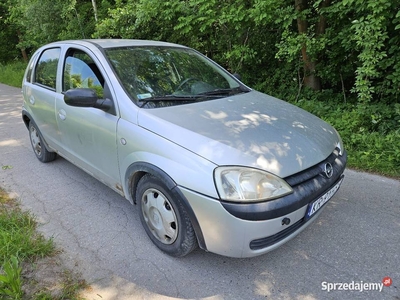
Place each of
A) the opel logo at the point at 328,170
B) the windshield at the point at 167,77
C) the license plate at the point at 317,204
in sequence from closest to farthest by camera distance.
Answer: the license plate at the point at 317,204, the opel logo at the point at 328,170, the windshield at the point at 167,77

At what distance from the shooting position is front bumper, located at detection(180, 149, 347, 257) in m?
1.94

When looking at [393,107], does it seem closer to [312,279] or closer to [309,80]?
[309,80]

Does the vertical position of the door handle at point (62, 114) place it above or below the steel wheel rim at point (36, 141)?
above

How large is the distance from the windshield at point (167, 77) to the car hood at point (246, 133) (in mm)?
186

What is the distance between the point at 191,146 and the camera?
2121 mm

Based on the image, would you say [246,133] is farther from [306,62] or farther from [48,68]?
[306,62]

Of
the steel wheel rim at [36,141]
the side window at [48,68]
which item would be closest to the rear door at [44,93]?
the side window at [48,68]

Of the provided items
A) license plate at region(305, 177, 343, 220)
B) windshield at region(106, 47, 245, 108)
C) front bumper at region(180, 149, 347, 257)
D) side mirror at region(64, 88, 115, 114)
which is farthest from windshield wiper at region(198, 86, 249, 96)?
license plate at region(305, 177, 343, 220)

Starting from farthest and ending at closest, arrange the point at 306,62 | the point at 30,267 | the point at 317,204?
the point at 306,62 → the point at 30,267 → the point at 317,204

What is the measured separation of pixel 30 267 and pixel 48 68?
2.49m

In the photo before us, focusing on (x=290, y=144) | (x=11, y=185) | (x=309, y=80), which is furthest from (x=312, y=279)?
(x=309, y=80)

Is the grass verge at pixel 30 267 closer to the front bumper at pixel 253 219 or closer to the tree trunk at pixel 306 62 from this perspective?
the front bumper at pixel 253 219

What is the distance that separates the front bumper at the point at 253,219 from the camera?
6.35 feet
